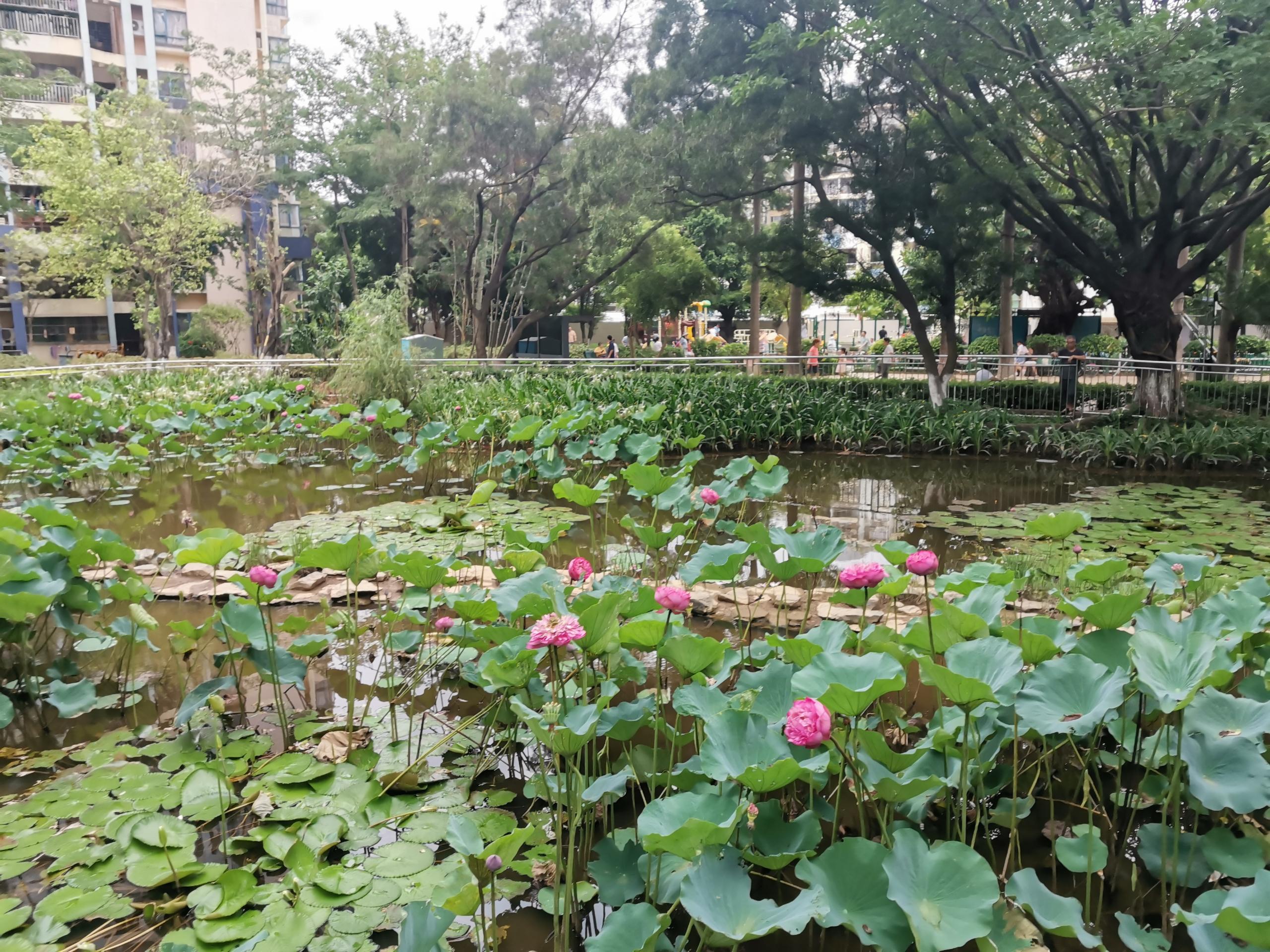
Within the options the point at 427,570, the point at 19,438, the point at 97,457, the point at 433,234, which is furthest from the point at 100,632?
the point at 433,234

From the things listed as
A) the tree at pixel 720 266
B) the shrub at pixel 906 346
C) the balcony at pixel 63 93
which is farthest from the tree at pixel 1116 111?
the balcony at pixel 63 93

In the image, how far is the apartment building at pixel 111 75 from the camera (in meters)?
24.3

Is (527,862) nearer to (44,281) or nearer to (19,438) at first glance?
(19,438)

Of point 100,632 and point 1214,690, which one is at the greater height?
point 1214,690

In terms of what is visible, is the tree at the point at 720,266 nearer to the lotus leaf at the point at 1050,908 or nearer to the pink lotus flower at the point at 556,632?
the pink lotus flower at the point at 556,632

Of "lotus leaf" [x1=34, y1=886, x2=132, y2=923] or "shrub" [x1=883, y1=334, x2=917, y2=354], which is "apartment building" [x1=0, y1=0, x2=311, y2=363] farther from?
"lotus leaf" [x1=34, y1=886, x2=132, y2=923]

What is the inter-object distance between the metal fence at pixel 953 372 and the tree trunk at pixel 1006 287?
0.36 ft

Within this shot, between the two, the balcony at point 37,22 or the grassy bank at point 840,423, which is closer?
the grassy bank at point 840,423

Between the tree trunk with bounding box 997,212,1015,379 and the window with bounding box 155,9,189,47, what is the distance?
25.6m

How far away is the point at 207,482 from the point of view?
24.8 ft

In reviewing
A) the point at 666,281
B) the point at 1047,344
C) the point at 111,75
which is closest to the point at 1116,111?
the point at 1047,344

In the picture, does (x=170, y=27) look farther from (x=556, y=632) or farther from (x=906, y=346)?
(x=556, y=632)

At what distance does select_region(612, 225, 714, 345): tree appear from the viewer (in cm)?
2228

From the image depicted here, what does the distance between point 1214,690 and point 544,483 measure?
5.95m
